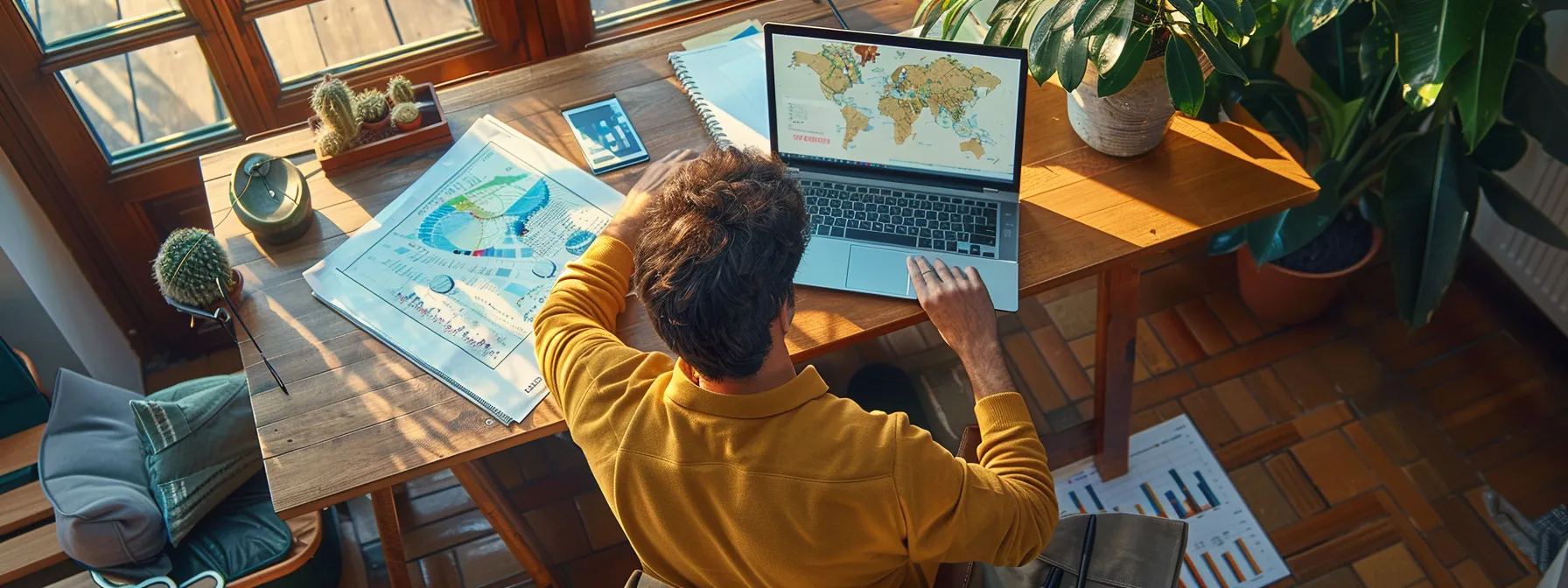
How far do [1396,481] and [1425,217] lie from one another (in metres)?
0.62

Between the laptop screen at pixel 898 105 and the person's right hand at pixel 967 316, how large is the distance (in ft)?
0.65

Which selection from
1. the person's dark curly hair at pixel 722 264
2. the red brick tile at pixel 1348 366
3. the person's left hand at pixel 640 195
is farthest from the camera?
the red brick tile at pixel 1348 366

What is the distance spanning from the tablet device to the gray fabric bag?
3.15 ft

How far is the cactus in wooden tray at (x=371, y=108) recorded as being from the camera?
210 centimetres

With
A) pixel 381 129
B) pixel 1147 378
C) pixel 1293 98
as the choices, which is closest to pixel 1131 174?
pixel 1293 98

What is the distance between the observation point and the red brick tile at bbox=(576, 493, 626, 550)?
8.50 feet

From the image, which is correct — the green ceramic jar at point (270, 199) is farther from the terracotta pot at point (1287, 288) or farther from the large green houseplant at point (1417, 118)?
the terracotta pot at point (1287, 288)


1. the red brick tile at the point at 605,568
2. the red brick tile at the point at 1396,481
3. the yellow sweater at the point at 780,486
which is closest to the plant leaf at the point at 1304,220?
the red brick tile at the point at 1396,481

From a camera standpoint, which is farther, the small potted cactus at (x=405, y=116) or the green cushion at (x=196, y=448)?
the small potted cactus at (x=405, y=116)

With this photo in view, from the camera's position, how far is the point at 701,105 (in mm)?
2133

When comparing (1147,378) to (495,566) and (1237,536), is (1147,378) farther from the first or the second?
(495,566)

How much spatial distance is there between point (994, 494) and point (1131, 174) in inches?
29.4

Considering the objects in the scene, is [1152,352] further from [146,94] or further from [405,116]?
[146,94]

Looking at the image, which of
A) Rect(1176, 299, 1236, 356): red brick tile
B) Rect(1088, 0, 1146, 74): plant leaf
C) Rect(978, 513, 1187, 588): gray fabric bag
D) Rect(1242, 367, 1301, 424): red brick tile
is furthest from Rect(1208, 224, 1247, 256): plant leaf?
Rect(978, 513, 1187, 588): gray fabric bag
